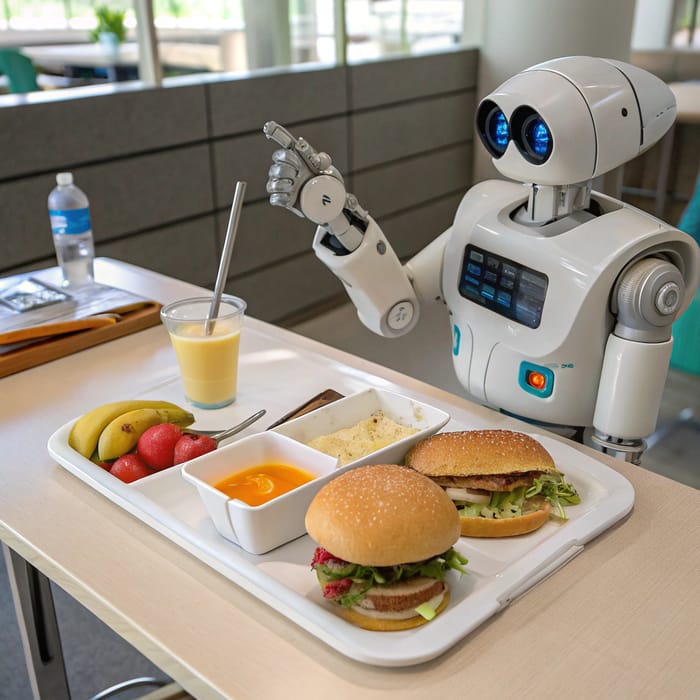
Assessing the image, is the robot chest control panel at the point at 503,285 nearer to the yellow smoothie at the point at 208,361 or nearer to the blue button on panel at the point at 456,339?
the blue button on panel at the point at 456,339

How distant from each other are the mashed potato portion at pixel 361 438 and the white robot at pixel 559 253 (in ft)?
0.65

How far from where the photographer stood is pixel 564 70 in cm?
103

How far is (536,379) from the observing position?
1105mm

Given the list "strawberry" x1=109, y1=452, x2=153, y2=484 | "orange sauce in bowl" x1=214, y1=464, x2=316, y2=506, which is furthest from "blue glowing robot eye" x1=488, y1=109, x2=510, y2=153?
"strawberry" x1=109, y1=452, x2=153, y2=484

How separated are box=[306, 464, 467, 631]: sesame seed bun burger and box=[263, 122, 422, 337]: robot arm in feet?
1.52

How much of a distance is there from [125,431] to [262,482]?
0.75 ft

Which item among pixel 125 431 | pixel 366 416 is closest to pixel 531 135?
pixel 366 416

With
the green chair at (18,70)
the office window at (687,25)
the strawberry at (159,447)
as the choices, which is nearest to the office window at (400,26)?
the green chair at (18,70)

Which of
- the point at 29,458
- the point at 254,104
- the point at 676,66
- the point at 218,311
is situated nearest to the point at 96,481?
the point at 29,458

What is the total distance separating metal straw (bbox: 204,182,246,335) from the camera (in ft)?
3.58

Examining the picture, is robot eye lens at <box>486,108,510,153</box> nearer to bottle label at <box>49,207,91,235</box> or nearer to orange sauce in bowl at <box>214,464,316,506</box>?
orange sauce in bowl at <box>214,464,316,506</box>

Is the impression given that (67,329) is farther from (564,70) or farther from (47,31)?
(47,31)

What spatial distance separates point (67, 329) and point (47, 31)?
7.03 ft

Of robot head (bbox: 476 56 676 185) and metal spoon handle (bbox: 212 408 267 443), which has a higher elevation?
robot head (bbox: 476 56 676 185)
